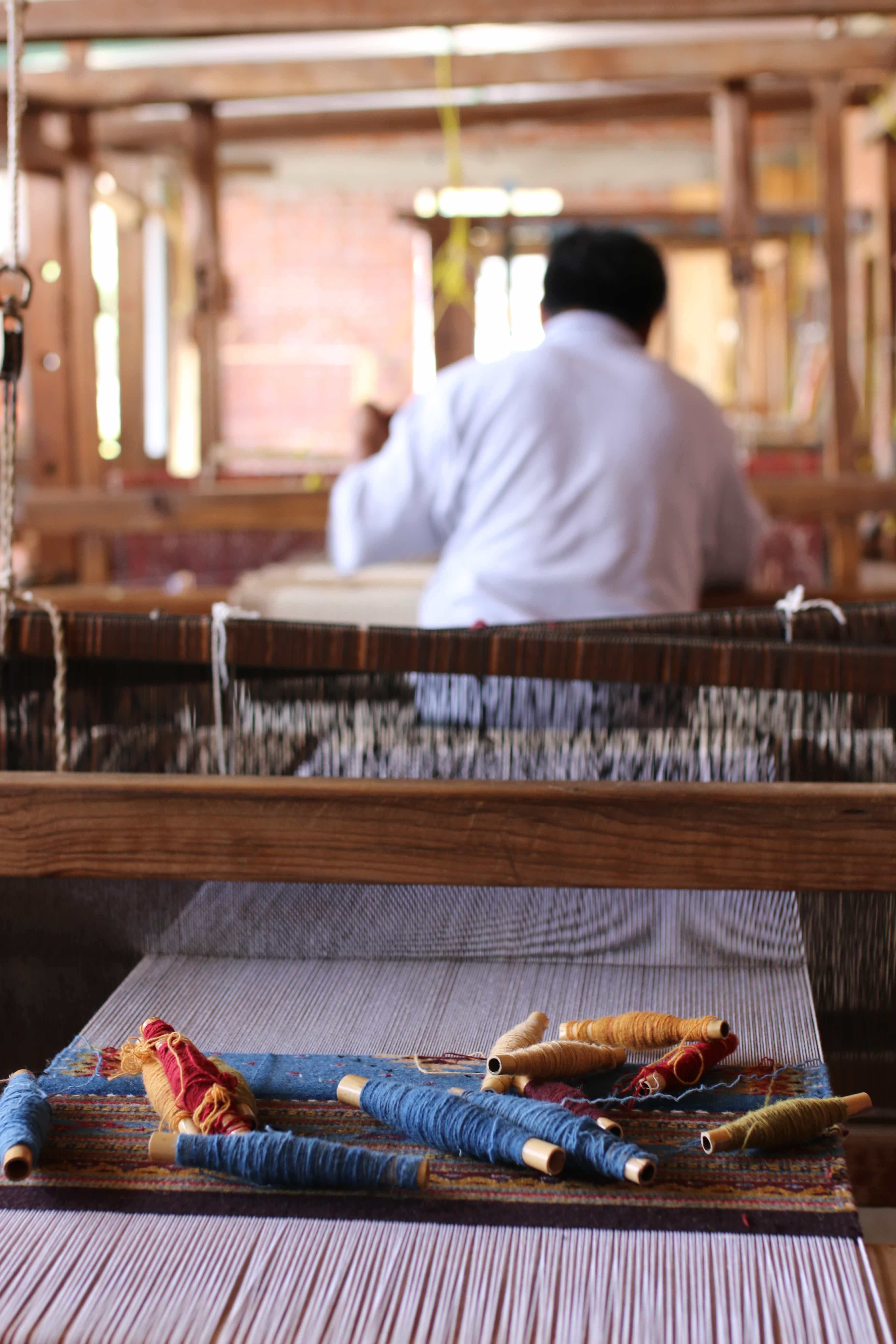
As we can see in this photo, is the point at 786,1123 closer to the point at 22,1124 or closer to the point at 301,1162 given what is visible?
the point at 301,1162

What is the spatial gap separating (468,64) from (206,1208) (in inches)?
95.3

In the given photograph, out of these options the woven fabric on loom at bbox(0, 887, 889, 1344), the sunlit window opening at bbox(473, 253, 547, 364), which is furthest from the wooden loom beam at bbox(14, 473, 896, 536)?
the sunlit window opening at bbox(473, 253, 547, 364)

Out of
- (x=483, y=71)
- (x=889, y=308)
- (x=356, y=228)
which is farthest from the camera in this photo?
(x=356, y=228)

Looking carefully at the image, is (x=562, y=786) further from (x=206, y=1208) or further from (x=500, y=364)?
(x=500, y=364)

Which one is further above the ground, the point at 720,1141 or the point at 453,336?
the point at 453,336

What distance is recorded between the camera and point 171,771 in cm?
132

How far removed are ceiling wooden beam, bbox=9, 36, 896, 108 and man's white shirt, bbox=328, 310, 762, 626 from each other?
1.02m

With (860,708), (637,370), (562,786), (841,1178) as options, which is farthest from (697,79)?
(841,1178)

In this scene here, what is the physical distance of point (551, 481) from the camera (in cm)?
177

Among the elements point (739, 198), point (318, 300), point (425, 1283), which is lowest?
point (425, 1283)

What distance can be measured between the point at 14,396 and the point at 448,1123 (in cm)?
77

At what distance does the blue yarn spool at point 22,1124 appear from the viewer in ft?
2.48

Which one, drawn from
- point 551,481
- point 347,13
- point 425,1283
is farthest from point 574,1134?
point 347,13

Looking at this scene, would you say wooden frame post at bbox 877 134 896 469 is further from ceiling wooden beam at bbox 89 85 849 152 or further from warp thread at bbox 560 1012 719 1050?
warp thread at bbox 560 1012 719 1050
